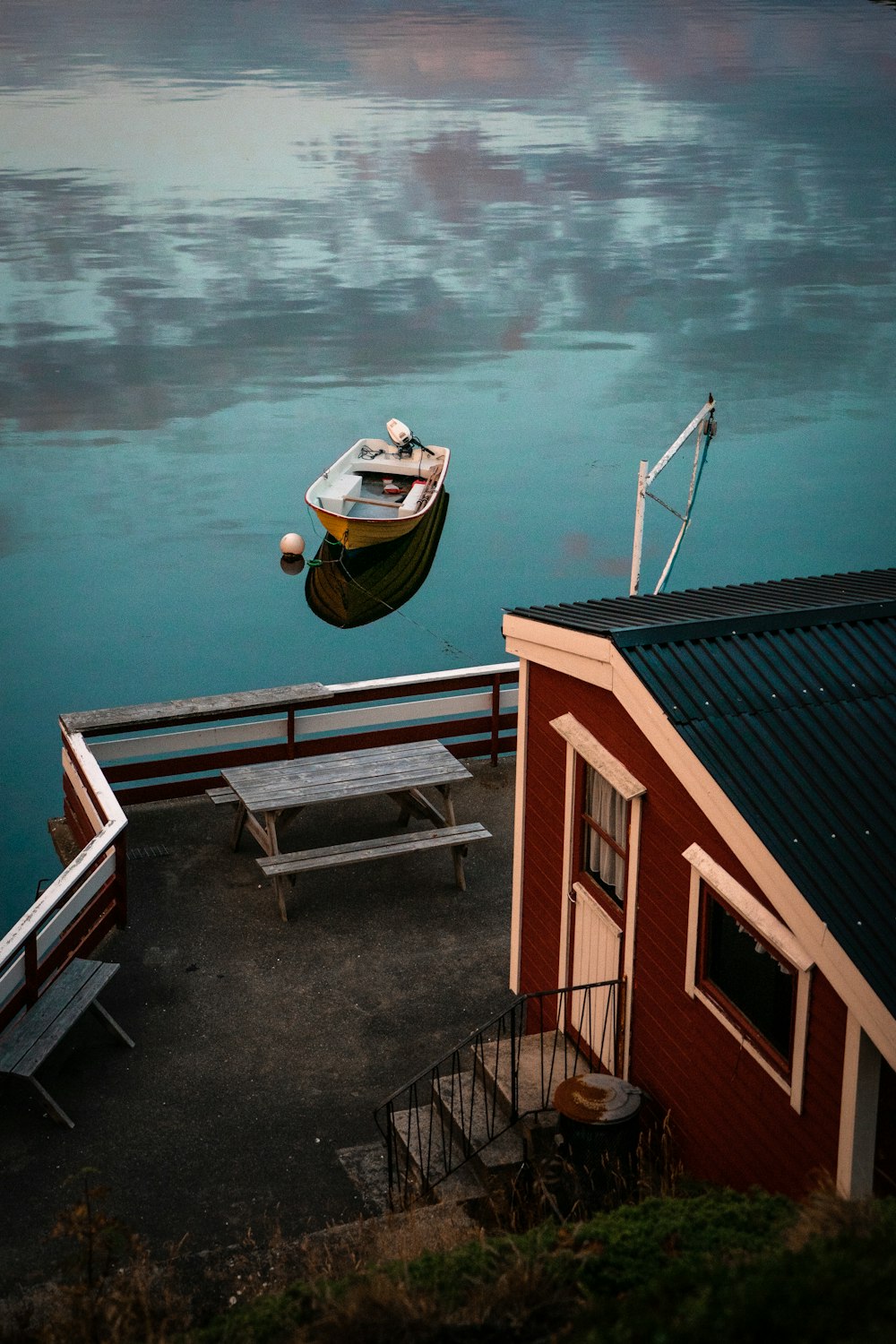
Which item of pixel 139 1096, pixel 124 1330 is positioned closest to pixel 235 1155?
pixel 139 1096

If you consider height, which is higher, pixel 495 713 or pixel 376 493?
pixel 495 713

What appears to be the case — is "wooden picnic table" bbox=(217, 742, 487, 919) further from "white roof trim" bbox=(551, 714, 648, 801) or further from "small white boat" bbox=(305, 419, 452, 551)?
"small white boat" bbox=(305, 419, 452, 551)

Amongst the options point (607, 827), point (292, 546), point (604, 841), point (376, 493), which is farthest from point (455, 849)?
point (292, 546)

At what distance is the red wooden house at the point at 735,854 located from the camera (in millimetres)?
6281

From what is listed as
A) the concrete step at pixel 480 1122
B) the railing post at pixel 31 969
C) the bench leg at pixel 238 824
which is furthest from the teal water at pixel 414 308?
the concrete step at pixel 480 1122

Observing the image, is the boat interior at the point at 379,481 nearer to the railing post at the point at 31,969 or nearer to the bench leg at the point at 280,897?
the bench leg at the point at 280,897

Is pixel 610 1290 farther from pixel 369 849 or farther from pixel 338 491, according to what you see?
pixel 338 491

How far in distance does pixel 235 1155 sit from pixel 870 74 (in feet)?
232

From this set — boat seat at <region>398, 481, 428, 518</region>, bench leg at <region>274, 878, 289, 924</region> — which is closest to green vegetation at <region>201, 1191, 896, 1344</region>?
bench leg at <region>274, 878, 289, 924</region>

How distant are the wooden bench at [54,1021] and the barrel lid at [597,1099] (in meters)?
3.15

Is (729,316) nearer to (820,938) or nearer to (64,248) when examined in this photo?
(64,248)

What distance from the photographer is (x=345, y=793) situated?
11.2 metres

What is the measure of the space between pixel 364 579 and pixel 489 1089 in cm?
2239

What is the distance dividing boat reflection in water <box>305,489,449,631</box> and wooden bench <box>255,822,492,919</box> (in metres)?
17.9
